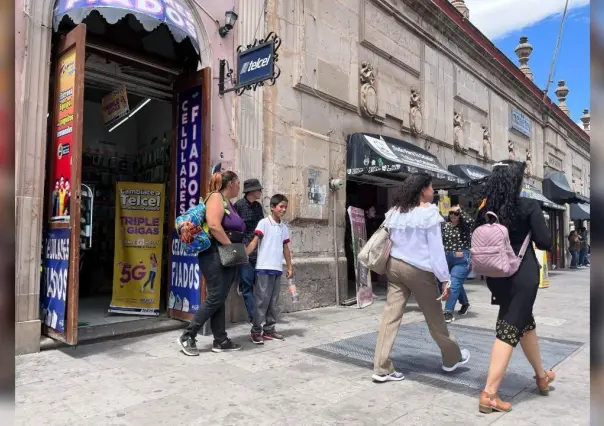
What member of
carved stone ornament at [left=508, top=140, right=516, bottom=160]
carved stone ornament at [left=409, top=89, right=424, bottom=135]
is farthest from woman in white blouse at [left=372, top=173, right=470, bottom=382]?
carved stone ornament at [left=508, top=140, right=516, bottom=160]

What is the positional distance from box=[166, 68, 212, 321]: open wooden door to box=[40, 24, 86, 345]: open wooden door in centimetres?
156

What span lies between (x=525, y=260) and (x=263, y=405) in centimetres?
216

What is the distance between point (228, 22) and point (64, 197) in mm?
3233

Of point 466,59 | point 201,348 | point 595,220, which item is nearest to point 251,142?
point 201,348

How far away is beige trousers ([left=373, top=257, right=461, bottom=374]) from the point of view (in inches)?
151

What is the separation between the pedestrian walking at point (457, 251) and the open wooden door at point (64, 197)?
497 centimetres

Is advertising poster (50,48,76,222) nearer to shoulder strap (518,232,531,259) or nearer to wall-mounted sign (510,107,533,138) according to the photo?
shoulder strap (518,232,531,259)

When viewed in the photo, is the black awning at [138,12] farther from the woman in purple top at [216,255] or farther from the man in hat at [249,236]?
the man in hat at [249,236]

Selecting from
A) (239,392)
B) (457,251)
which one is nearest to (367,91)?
(457,251)

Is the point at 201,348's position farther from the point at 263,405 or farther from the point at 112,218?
the point at 112,218

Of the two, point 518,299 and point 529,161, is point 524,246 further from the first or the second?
point 529,161

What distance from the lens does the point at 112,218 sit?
27.6 ft

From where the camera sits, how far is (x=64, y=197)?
4.74 m

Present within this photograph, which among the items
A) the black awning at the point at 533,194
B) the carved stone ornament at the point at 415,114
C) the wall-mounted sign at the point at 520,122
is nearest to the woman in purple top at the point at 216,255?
the carved stone ornament at the point at 415,114
